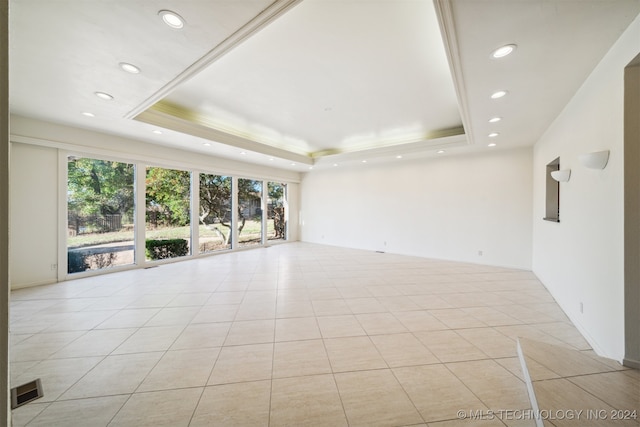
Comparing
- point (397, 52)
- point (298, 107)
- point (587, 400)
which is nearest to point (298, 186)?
point (298, 107)

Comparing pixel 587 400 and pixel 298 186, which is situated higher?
pixel 298 186

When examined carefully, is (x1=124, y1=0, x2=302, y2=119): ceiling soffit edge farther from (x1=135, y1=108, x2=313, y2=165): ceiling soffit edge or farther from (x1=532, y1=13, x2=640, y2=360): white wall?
(x1=532, y1=13, x2=640, y2=360): white wall

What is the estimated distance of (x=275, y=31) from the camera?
7.59 ft

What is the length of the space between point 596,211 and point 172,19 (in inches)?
159

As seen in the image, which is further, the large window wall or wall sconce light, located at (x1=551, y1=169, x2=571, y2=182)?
the large window wall

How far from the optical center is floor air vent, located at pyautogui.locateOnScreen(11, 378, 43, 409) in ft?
5.40

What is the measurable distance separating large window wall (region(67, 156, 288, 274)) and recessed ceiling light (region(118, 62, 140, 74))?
3304mm

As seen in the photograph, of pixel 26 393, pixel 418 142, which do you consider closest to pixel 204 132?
pixel 26 393

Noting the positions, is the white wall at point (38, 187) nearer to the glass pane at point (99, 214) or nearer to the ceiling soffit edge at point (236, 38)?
the glass pane at point (99, 214)

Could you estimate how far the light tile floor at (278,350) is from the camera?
5.37ft

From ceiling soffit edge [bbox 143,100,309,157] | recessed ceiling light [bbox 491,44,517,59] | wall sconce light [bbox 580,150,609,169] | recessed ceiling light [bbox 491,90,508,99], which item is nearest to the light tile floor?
wall sconce light [bbox 580,150,609,169]

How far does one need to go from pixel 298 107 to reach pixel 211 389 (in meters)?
3.95

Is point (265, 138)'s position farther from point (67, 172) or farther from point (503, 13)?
point (503, 13)

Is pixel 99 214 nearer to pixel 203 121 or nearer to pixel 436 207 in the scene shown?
pixel 203 121
